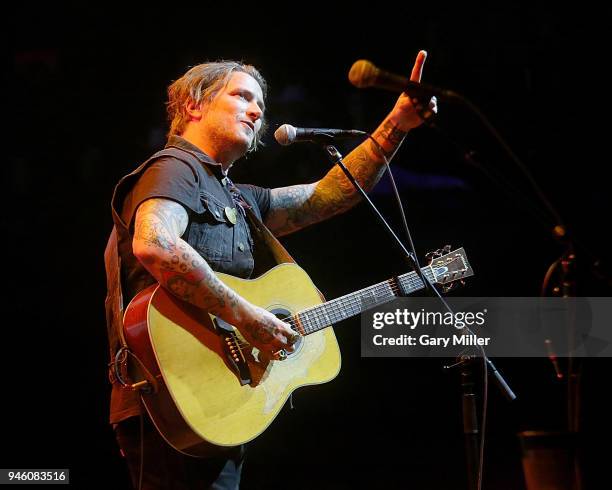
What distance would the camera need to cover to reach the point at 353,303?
3.10m

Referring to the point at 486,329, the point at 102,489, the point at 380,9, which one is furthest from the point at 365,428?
the point at 380,9

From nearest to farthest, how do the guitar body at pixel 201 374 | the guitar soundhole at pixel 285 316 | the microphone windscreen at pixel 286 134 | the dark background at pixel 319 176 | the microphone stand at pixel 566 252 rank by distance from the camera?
the microphone stand at pixel 566 252
the guitar body at pixel 201 374
the microphone windscreen at pixel 286 134
the guitar soundhole at pixel 285 316
the dark background at pixel 319 176

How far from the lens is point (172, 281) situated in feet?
8.00

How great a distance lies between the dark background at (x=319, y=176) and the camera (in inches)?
176

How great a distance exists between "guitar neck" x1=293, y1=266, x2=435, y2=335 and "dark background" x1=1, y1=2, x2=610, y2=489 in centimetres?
161

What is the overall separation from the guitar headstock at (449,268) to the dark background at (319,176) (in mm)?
1424

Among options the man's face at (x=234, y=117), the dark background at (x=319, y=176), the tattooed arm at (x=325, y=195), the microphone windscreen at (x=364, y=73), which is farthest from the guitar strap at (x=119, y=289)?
the dark background at (x=319, y=176)

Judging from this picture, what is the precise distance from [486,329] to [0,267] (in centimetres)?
316

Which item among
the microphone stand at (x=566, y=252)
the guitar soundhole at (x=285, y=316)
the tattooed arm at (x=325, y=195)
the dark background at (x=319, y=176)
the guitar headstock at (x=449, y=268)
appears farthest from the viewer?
the dark background at (x=319, y=176)

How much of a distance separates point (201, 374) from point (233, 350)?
0.16 meters

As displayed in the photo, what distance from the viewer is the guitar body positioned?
7.91 feet

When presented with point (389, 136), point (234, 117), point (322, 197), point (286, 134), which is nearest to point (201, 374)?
point (286, 134)

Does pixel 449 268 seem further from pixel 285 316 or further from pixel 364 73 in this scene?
pixel 364 73

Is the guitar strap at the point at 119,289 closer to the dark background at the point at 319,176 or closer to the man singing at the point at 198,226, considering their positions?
the man singing at the point at 198,226
